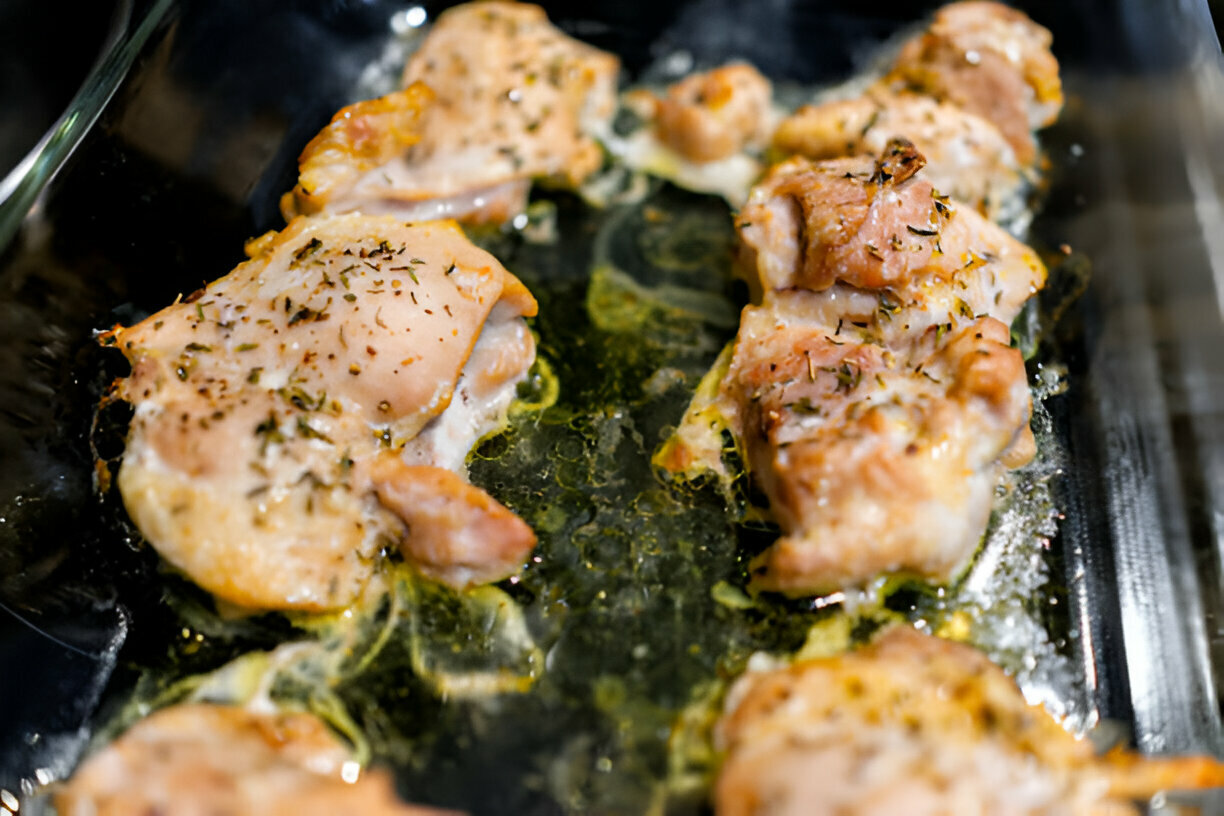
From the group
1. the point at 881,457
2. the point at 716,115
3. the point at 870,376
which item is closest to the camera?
the point at 881,457

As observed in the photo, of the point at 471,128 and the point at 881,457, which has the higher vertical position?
the point at 471,128

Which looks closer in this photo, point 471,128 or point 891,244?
point 891,244

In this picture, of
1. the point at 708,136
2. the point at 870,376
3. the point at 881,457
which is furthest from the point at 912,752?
the point at 708,136

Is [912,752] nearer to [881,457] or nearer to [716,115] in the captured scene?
[881,457]

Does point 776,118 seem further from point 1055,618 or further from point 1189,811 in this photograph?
point 1189,811

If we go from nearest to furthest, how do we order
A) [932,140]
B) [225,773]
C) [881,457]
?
1. [225,773]
2. [881,457]
3. [932,140]

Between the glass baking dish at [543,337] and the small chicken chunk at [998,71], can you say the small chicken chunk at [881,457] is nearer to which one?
the glass baking dish at [543,337]

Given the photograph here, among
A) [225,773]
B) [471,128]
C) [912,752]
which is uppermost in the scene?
[471,128]

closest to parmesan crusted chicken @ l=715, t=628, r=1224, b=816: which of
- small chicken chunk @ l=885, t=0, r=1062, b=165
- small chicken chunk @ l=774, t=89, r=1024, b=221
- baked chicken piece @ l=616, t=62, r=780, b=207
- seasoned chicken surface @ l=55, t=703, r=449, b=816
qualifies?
seasoned chicken surface @ l=55, t=703, r=449, b=816
